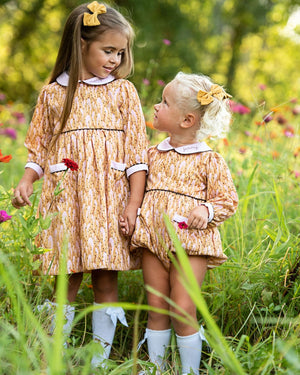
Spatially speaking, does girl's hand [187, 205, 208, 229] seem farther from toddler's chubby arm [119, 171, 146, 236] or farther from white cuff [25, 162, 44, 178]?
white cuff [25, 162, 44, 178]

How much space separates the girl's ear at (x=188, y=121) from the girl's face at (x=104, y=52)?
1.30 feet

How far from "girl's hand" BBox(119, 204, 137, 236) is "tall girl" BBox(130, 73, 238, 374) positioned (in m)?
0.03

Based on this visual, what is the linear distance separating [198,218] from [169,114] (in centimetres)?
48

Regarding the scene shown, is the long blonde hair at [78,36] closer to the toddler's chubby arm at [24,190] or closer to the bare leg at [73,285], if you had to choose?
the toddler's chubby arm at [24,190]

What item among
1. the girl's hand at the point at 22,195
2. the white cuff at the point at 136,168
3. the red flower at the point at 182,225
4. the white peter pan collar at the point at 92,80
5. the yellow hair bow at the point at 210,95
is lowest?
the red flower at the point at 182,225

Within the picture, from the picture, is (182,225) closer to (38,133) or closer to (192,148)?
(192,148)

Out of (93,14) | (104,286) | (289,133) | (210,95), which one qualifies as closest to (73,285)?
(104,286)

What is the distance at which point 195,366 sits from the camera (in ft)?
6.09

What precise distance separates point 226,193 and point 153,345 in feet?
2.31

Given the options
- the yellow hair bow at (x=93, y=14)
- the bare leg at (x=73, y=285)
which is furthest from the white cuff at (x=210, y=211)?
the yellow hair bow at (x=93, y=14)

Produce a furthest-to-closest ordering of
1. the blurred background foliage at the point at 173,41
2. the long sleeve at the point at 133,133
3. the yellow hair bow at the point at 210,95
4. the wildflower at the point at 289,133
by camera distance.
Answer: the blurred background foliage at the point at 173,41
the wildflower at the point at 289,133
the long sleeve at the point at 133,133
the yellow hair bow at the point at 210,95

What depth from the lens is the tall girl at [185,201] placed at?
186cm

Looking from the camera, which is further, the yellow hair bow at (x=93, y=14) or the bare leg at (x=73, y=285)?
the bare leg at (x=73, y=285)

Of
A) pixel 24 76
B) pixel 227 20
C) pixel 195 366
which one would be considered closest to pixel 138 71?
pixel 24 76
